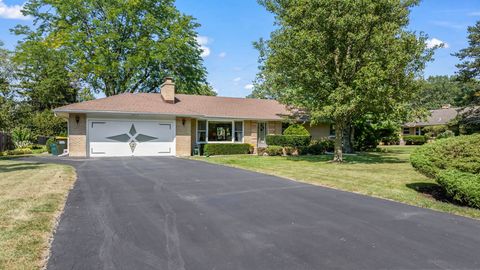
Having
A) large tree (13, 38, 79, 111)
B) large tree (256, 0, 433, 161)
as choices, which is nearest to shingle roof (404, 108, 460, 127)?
large tree (256, 0, 433, 161)

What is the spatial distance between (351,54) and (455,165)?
359 inches

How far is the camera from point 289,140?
2261cm

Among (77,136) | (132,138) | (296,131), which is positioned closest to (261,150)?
(296,131)

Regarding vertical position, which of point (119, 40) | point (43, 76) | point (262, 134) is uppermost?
point (119, 40)

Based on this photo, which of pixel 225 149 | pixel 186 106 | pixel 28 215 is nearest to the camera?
pixel 28 215

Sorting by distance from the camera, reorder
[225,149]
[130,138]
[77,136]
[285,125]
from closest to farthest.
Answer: [77,136], [130,138], [225,149], [285,125]

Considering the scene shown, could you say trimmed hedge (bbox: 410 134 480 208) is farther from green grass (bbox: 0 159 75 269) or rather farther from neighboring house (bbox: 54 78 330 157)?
neighboring house (bbox: 54 78 330 157)

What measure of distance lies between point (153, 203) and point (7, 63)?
42.1 meters

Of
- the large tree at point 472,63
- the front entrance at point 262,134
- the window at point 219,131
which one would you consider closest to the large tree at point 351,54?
the window at point 219,131

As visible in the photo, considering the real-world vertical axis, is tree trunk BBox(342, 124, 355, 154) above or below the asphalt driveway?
above

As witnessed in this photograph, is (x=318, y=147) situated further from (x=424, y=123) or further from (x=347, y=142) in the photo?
(x=424, y=123)

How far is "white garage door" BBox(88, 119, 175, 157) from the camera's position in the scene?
18922mm

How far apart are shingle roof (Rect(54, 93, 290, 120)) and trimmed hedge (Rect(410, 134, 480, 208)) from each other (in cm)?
1449

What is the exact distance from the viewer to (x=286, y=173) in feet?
39.5
